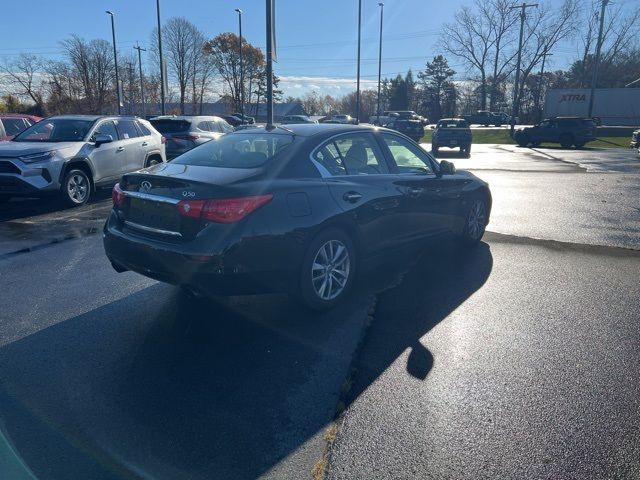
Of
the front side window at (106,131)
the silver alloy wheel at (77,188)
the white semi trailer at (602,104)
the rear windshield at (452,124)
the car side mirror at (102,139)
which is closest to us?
the silver alloy wheel at (77,188)

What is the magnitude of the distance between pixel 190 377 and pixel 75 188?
7.76 meters

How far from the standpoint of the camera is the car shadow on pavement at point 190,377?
8.96 feet

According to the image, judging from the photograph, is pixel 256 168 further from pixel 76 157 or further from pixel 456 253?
pixel 76 157

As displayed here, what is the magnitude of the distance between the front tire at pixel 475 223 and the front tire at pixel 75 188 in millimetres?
7154

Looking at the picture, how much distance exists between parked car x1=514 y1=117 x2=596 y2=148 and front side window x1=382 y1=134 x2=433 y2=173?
28153 mm

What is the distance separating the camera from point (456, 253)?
682cm

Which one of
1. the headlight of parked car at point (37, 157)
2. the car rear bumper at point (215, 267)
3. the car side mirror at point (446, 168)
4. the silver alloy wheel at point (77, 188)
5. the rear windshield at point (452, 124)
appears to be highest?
the car side mirror at point (446, 168)

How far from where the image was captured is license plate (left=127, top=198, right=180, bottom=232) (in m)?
4.07

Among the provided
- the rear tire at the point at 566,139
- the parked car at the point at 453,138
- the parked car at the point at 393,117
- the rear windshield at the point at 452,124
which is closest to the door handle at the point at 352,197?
the parked car at the point at 453,138

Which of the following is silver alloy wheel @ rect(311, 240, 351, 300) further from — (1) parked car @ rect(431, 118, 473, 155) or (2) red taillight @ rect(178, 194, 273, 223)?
(1) parked car @ rect(431, 118, 473, 155)

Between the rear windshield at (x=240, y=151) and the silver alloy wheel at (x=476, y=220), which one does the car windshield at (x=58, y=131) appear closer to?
the rear windshield at (x=240, y=151)

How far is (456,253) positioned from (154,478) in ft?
16.7

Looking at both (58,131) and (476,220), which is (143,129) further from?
(476,220)

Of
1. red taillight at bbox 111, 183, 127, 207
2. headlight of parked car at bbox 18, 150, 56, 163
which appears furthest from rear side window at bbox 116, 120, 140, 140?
red taillight at bbox 111, 183, 127, 207
